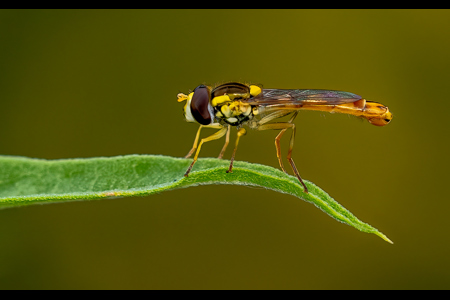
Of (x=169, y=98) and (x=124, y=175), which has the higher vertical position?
(x=169, y=98)

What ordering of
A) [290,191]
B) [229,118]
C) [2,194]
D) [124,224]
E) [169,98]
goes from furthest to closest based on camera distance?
[169,98] < [124,224] < [229,118] < [2,194] < [290,191]

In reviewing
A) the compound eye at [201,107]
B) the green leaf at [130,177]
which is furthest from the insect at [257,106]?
the green leaf at [130,177]

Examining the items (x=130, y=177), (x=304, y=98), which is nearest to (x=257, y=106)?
(x=304, y=98)

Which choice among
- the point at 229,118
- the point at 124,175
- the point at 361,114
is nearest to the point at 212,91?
the point at 229,118

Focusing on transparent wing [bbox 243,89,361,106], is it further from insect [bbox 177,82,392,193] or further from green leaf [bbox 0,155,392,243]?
green leaf [bbox 0,155,392,243]

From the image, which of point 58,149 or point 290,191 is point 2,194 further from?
point 58,149

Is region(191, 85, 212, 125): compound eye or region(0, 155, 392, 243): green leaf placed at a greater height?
region(191, 85, 212, 125): compound eye

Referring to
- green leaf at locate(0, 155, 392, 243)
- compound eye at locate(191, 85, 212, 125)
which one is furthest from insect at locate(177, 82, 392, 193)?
green leaf at locate(0, 155, 392, 243)
